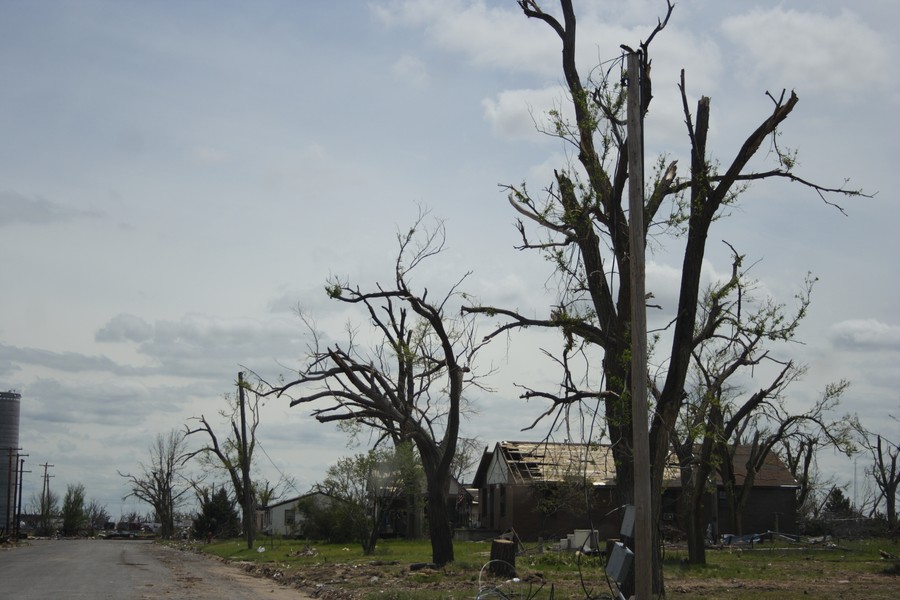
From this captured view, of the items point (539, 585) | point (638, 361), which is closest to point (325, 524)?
point (539, 585)

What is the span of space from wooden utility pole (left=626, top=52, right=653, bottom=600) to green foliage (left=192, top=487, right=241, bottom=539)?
67409 millimetres

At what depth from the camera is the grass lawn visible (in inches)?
698

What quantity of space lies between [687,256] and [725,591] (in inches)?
299

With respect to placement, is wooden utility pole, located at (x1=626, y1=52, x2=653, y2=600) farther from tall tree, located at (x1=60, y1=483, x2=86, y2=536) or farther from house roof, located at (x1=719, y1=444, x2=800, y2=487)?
tall tree, located at (x1=60, y1=483, x2=86, y2=536)

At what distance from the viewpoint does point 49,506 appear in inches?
4540

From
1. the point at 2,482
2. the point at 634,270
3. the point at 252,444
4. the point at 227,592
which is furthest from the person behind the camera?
the point at 2,482

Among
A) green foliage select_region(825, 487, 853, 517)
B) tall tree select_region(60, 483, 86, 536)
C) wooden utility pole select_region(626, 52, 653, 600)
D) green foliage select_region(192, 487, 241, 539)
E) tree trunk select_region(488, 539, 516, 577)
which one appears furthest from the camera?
tall tree select_region(60, 483, 86, 536)

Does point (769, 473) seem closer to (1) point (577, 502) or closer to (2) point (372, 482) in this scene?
(1) point (577, 502)

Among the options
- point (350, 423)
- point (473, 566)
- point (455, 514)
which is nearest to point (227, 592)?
point (473, 566)

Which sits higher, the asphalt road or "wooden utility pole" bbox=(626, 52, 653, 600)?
"wooden utility pole" bbox=(626, 52, 653, 600)

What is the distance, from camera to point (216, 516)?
7462cm

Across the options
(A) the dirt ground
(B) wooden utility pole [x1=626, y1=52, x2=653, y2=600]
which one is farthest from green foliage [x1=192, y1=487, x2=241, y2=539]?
(B) wooden utility pole [x1=626, y1=52, x2=653, y2=600]

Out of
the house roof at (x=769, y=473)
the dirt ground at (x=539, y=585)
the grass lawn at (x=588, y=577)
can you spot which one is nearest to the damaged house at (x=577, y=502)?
the house roof at (x=769, y=473)

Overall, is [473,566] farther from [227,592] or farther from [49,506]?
[49,506]
